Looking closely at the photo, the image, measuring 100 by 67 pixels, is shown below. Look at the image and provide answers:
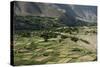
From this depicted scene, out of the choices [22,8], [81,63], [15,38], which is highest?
[22,8]

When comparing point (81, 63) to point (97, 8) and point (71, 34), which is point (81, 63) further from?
point (97, 8)

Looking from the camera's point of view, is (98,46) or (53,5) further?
(98,46)

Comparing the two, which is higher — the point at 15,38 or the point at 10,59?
the point at 15,38

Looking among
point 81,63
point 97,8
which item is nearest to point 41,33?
point 81,63

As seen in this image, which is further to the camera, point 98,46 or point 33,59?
Answer: point 98,46

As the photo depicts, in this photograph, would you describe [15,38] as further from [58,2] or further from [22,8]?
[58,2]
